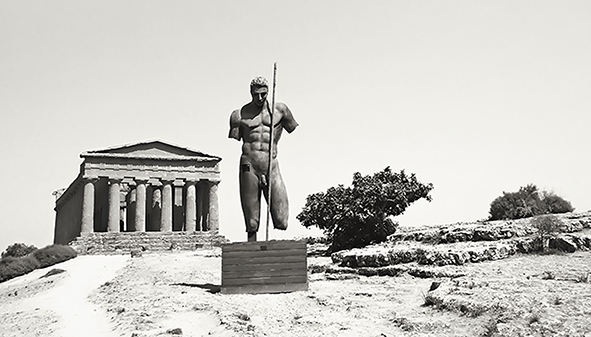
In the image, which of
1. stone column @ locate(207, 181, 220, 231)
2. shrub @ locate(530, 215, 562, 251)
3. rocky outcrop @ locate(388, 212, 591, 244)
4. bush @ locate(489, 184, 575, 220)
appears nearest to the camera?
shrub @ locate(530, 215, 562, 251)

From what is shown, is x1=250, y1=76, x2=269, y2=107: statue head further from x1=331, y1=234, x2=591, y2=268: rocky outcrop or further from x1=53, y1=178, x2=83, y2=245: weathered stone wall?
x1=53, y1=178, x2=83, y2=245: weathered stone wall

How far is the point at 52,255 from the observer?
115ft

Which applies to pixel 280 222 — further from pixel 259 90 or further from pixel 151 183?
pixel 151 183

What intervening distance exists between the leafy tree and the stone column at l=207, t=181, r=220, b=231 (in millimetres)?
29520

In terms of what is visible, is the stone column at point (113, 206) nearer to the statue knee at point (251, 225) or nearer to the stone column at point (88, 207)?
the stone column at point (88, 207)

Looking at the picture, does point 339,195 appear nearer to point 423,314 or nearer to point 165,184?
point 423,314

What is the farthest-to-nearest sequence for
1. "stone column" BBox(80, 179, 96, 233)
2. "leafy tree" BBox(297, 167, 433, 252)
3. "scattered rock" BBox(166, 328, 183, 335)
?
"stone column" BBox(80, 179, 96, 233) < "leafy tree" BBox(297, 167, 433, 252) < "scattered rock" BBox(166, 328, 183, 335)

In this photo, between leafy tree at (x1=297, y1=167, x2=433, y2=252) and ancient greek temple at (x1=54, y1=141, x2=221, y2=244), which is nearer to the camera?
leafy tree at (x1=297, y1=167, x2=433, y2=252)

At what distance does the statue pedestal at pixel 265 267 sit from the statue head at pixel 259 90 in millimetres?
3296

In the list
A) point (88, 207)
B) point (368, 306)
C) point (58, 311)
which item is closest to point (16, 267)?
point (58, 311)

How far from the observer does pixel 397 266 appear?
48.8ft

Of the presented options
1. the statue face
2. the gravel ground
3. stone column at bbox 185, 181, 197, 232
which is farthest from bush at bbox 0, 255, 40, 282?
stone column at bbox 185, 181, 197, 232

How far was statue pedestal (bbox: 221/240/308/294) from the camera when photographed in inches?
481

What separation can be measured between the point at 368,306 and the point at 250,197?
4.07m
